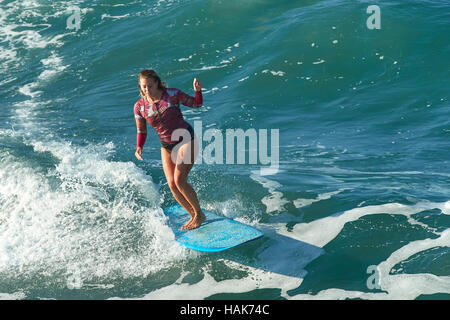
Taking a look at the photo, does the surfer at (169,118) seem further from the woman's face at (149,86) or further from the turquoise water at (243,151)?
the turquoise water at (243,151)

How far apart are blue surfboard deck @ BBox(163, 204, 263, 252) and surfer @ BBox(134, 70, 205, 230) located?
1.62 ft

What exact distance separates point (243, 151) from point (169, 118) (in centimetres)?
409

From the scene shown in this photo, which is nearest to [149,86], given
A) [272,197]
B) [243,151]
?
[272,197]

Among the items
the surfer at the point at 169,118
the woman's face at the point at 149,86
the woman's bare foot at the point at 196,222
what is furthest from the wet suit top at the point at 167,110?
the woman's bare foot at the point at 196,222

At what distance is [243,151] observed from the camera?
10.4 meters

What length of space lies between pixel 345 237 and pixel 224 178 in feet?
8.50

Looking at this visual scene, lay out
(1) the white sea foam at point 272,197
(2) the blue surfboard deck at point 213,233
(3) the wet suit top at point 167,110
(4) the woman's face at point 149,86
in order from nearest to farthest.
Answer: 1. (4) the woman's face at point 149,86
2. (3) the wet suit top at point 167,110
3. (2) the blue surfboard deck at point 213,233
4. (1) the white sea foam at point 272,197

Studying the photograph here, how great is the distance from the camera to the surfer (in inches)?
247

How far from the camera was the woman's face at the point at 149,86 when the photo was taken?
20.2ft

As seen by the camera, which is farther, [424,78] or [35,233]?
[424,78]

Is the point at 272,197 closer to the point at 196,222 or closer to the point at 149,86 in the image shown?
the point at 196,222
